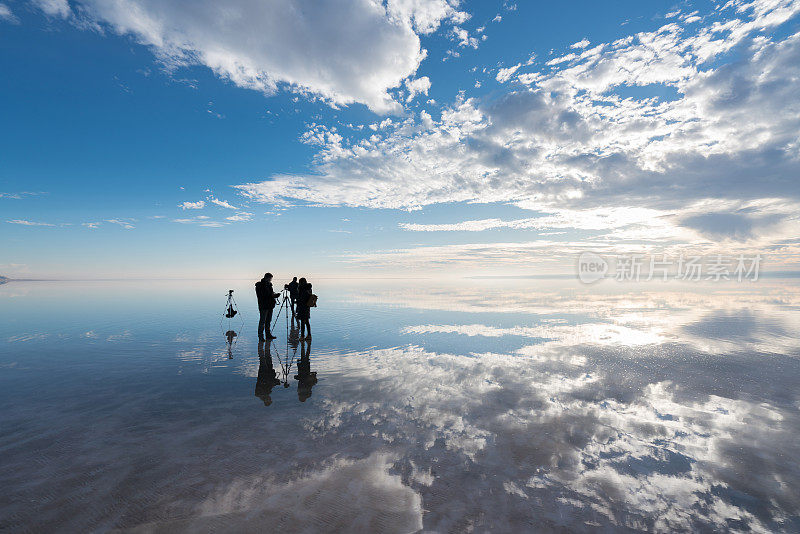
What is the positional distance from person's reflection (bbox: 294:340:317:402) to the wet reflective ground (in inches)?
3.6

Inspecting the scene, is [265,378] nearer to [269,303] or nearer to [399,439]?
[399,439]

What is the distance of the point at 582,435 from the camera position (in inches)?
275

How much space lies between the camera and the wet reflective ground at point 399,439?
474 centimetres

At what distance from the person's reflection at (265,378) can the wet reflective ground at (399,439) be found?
0.09 m

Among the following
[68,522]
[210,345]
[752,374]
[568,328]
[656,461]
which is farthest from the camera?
[568,328]

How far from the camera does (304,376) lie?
11.2 metres

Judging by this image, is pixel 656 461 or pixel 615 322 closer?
pixel 656 461

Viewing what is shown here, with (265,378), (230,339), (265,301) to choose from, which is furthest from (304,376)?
(230,339)

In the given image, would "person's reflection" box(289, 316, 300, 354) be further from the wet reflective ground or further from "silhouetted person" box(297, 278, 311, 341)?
the wet reflective ground

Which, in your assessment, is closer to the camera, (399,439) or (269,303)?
(399,439)

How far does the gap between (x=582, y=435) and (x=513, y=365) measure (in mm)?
5366

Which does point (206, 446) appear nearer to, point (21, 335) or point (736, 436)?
point (736, 436)

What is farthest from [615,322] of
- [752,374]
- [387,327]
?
[387,327]

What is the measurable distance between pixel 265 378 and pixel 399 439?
610 centimetres
